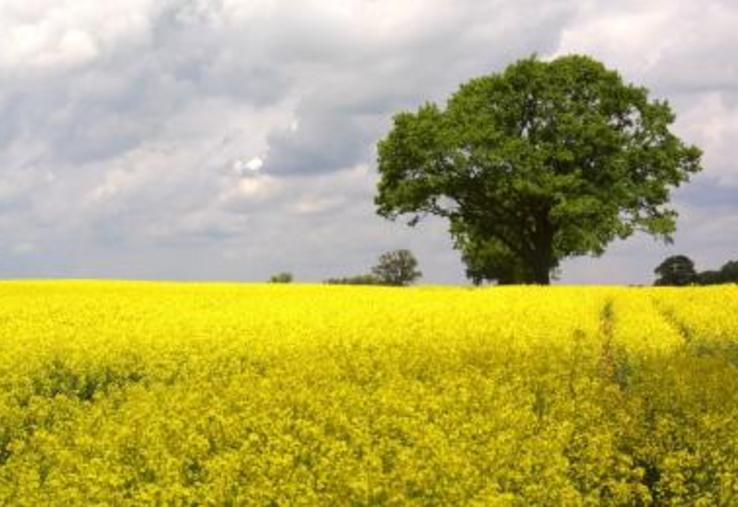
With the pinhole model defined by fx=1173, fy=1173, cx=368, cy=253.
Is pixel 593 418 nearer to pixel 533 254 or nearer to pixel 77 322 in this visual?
pixel 77 322

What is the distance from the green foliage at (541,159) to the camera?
1980 inches

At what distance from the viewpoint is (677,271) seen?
301ft

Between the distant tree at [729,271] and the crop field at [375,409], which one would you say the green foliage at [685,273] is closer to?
the distant tree at [729,271]

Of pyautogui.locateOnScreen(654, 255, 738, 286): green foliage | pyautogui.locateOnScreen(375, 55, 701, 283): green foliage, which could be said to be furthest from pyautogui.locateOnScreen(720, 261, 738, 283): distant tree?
pyautogui.locateOnScreen(375, 55, 701, 283): green foliage

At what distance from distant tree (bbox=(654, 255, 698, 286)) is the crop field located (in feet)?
223

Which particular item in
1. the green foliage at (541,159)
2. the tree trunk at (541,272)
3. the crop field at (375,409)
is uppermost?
the green foliage at (541,159)

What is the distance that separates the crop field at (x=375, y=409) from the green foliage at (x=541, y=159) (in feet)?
84.4

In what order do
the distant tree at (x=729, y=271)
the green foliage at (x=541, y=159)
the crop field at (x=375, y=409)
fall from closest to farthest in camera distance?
1. the crop field at (x=375, y=409)
2. the green foliage at (x=541, y=159)
3. the distant tree at (x=729, y=271)

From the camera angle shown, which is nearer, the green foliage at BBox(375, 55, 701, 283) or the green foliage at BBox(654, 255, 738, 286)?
the green foliage at BBox(375, 55, 701, 283)

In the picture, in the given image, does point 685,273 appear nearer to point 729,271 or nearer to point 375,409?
point 729,271

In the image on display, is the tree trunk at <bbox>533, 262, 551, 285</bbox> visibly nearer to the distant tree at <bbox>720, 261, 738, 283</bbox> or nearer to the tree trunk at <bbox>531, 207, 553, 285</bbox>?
the tree trunk at <bbox>531, 207, 553, 285</bbox>

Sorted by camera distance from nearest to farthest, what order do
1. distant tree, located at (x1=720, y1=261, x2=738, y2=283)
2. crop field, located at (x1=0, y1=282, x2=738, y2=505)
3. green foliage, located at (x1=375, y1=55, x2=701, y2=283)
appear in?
crop field, located at (x1=0, y1=282, x2=738, y2=505) → green foliage, located at (x1=375, y1=55, x2=701, y2=283) → distant tree, located at (x1=720, y1=261, x2=738, y2=283)

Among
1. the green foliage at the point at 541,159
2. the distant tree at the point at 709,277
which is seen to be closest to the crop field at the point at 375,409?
the green foliage at the point at 541,159

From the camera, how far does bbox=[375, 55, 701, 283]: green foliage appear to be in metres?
50.3
